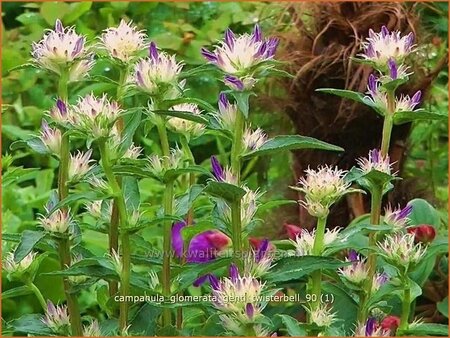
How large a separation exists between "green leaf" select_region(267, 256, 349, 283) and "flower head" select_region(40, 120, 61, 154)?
196 millimetres

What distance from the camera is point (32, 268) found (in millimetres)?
708

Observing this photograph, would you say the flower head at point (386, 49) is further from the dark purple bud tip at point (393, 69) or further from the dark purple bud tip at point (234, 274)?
the dark purple bud tip at point (234, 274)

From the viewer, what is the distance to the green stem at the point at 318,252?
0.64 metres

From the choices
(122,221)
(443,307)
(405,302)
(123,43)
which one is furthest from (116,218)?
(443,307)

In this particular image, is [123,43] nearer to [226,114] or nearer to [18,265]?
[226,114]

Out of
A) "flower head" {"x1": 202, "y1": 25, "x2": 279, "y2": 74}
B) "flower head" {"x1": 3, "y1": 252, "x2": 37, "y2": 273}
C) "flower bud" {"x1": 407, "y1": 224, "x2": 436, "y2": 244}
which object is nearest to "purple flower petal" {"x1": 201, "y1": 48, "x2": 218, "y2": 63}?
"flower head" {"x1": 202, "y1": 25, "x2": 279, "y2": 74}

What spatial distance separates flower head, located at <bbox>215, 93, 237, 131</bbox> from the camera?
2.02ft

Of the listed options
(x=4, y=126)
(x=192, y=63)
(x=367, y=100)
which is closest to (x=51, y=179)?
(x=4, y=126)

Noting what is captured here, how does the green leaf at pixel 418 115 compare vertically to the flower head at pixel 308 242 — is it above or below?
above

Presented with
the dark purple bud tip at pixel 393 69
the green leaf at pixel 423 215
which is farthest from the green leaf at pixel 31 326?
the green leaf at pixel 423 215

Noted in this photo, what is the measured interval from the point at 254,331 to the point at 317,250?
0.09 m

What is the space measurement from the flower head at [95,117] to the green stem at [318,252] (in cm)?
17

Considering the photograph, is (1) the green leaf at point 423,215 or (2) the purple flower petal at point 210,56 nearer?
(2) the purple flower petal at point 210,56

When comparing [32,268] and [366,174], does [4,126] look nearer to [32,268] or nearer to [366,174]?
[32,268]
